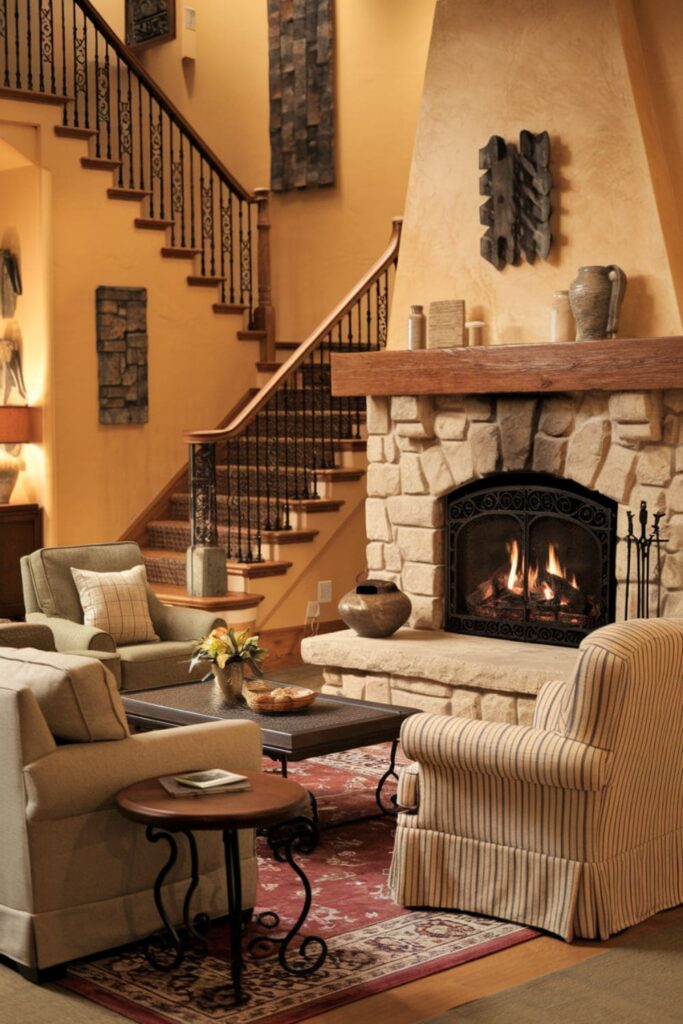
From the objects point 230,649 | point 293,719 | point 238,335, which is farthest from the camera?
point 238,335

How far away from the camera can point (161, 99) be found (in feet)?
33.1

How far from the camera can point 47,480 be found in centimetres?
925

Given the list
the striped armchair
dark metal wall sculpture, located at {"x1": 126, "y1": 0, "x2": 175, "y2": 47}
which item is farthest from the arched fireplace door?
dark metal wall sculpture, located at {"x1": 126, "y1": 0, "x2": 175, "y2": 47}

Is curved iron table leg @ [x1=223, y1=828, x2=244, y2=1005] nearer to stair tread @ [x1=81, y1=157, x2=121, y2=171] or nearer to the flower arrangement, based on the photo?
the flower arrangement

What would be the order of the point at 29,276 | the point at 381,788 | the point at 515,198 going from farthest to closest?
the point at 29,276
the point at 515,198
the point at 381,788

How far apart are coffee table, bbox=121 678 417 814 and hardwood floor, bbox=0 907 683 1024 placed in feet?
3.60

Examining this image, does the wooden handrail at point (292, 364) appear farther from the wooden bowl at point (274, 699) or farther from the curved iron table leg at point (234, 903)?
the curved iron table leg at point (234, 903)

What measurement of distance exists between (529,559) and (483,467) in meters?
0.49

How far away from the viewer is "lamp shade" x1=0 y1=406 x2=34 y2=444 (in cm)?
907

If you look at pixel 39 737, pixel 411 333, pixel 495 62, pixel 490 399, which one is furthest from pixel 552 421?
pixel 39 737

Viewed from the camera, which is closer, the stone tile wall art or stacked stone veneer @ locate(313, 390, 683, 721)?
stacked stone veneer @ locate(313, 390, 683, 721)

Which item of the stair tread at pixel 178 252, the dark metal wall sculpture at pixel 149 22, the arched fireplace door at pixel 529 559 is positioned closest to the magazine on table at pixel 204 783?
the arched fireplace door at pixel 529 559

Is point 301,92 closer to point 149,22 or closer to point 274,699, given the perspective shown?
point 149,22

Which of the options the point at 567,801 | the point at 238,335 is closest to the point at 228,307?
the point at 238,335
